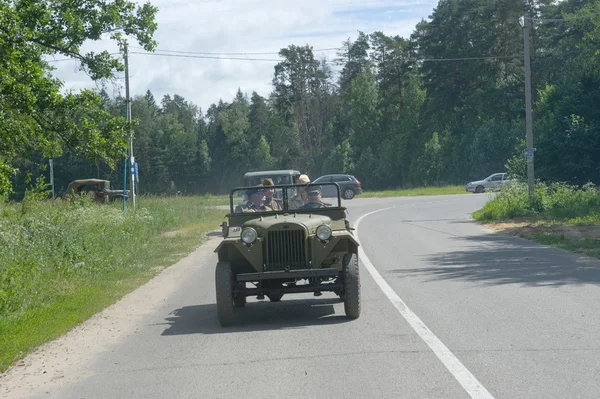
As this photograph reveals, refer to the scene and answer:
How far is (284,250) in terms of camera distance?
32.9ft

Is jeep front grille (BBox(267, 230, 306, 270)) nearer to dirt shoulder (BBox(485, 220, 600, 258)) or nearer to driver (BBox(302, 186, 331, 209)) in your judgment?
driver (BBox(302, 186, 331, 209))

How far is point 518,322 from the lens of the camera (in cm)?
941

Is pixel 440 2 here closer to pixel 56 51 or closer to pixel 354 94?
pixel 354 94

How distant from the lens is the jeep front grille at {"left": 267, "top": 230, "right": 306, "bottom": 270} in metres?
10.0

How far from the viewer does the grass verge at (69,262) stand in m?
10.9

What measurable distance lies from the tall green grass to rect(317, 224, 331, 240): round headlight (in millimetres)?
19125

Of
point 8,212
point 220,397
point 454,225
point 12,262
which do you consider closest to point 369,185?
point 454,225

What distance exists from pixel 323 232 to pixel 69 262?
339 inches

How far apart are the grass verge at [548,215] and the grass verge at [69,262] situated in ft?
32.5

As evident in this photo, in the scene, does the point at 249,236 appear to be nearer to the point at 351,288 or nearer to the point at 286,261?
the point at 286,261

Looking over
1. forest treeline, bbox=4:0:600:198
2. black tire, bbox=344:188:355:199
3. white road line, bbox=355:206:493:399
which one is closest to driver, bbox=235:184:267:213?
white road line, bbox=355:206:493:399

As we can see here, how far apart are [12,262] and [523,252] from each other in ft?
35.7

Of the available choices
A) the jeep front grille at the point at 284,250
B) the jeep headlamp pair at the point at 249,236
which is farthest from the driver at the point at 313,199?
the jeep headlamp pair at the point at 249,236

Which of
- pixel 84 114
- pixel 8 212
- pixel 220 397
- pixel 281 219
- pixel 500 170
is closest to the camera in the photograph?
pixel 220 397
